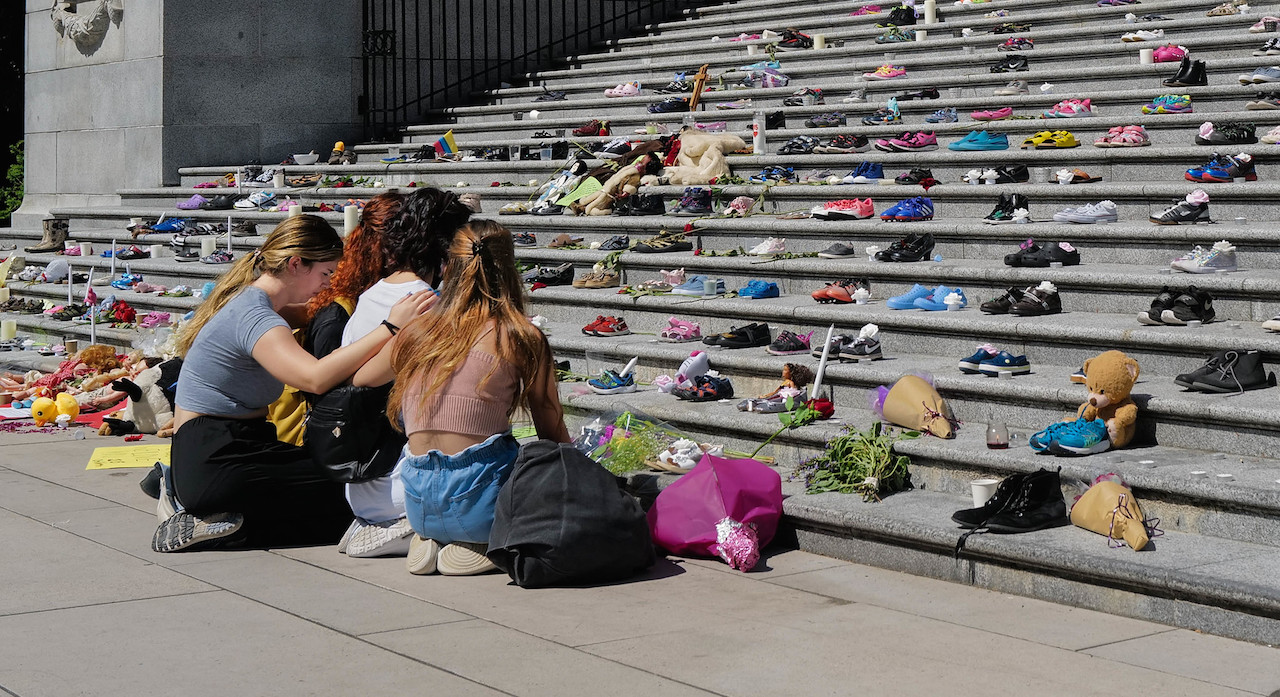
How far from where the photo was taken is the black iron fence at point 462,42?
62.6 ft

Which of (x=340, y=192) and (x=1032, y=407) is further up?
(x=340, y=192)

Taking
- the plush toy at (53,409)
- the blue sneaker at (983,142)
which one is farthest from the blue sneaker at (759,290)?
the plush toy at (53,409)

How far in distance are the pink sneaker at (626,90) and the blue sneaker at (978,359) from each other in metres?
9.38

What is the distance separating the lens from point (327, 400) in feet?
20.5

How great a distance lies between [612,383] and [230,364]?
2810 millimetres

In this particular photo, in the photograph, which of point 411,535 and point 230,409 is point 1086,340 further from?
point 230,409

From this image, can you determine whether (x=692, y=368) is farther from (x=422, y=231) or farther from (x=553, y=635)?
(x=553, y=635)

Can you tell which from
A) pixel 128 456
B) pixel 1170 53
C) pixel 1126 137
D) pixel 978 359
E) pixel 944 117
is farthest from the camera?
pixel 944 117

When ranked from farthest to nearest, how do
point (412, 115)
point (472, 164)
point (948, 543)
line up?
point (412, 115)
point (472, 164)
point (948, 543)

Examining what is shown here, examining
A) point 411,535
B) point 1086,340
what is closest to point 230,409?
point 411,535

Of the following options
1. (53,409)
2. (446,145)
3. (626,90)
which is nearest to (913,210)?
(53,409)

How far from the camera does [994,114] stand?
11.2m

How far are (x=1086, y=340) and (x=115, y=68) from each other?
15.0 meters

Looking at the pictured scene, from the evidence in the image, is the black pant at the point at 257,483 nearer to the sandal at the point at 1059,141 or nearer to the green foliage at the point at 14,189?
the sandal at the point at 1059,141
